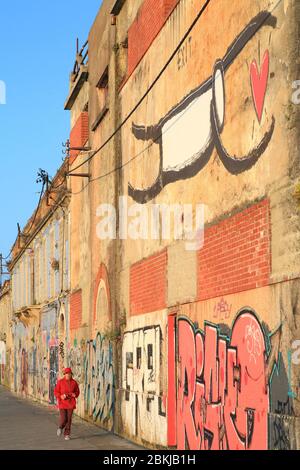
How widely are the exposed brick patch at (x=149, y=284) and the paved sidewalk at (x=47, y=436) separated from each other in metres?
2.55

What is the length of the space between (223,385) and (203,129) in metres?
3.82

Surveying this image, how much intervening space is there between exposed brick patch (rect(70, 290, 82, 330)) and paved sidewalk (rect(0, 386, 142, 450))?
2.68m

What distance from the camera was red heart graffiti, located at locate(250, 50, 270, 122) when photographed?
10172mm

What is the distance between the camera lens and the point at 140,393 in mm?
16438

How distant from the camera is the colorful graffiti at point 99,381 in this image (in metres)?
19.6

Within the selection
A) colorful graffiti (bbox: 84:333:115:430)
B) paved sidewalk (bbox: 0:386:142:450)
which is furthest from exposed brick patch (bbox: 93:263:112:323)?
paved sidewalk (bbox: 0:386:142:450)

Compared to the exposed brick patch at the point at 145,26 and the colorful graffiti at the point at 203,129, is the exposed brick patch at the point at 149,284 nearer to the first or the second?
the colorful graffiti at the point at 203,129

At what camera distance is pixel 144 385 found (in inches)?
637

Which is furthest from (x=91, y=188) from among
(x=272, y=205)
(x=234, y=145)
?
(x=272, y=205)

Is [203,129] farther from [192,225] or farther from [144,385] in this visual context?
[144,385]

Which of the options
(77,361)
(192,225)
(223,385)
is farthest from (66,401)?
(77,361)

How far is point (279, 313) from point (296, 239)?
2.90ft

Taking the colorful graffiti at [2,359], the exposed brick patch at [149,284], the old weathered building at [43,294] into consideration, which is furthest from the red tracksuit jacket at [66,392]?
the colorful graffiti at [2,359]
